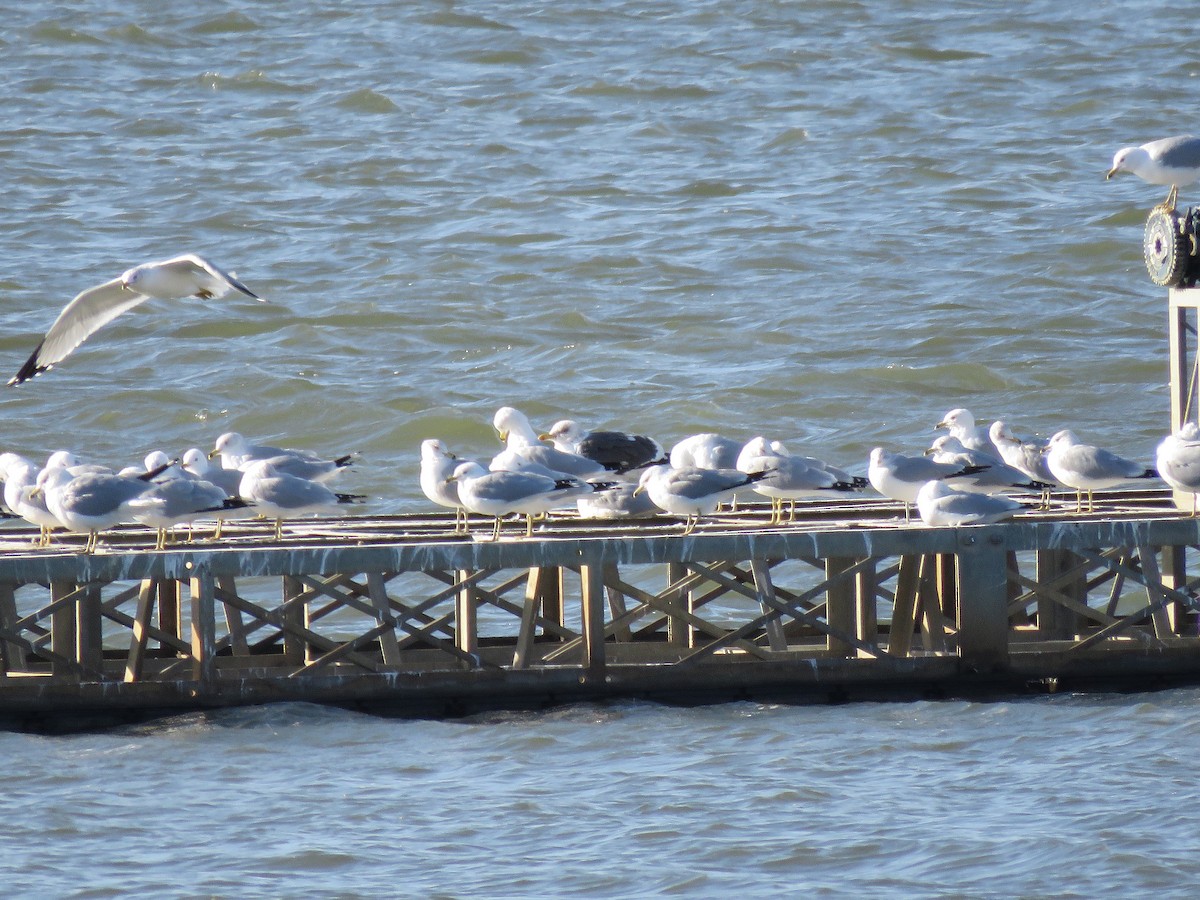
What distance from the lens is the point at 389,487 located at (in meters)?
19.1

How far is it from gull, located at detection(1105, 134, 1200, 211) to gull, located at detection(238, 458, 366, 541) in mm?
5317

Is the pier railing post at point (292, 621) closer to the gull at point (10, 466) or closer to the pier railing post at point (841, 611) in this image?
the gull at point (10, 466)

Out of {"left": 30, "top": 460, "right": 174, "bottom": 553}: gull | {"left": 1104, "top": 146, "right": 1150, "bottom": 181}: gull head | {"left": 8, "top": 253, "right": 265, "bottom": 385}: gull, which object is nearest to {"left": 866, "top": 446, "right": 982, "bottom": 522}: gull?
{"left": 1104, "top": 146, "right": 1150, "bottom": 181}: gull head

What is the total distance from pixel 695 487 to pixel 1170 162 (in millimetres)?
3911

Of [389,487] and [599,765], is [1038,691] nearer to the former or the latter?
[599,765]

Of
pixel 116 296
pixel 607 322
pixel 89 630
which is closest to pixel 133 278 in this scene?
pixel 116 296

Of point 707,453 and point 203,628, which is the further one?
point 707,453

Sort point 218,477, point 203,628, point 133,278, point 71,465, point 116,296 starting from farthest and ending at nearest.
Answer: point 116,296, point 133,278, point 218,477, point 71,465, point 203,628

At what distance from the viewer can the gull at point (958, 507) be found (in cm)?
1093

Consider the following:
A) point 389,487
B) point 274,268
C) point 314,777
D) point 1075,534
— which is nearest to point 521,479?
point 314,777

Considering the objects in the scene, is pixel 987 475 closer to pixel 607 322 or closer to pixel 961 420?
pixel 961 420

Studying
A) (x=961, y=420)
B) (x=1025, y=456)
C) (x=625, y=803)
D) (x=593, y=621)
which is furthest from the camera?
(x=961, y=420)

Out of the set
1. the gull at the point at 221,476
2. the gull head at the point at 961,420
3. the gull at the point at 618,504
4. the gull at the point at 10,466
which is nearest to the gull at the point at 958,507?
the gull at the point at 618,504

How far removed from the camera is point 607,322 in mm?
25516
